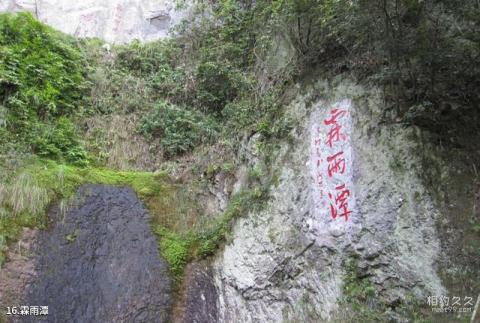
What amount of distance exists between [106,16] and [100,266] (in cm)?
845

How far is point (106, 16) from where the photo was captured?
1098 cm

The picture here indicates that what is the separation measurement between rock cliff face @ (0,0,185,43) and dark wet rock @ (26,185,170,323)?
257 inches

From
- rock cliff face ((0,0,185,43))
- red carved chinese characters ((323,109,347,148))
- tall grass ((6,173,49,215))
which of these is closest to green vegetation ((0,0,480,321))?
tall grass ((6,173,49,215))

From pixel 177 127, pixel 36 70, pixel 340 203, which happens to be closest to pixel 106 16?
pixel 36 70

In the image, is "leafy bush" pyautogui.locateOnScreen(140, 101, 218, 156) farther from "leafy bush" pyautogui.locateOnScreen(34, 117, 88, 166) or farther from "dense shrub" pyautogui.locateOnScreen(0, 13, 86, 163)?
"dense shrub" pyautogui.locateOnScreen(0, 13, 86, 163)

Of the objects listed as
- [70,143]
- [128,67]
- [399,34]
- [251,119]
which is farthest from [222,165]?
[128,67]

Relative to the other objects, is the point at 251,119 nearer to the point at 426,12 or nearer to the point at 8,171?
the point at 426,12

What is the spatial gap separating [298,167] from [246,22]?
4.24 metres

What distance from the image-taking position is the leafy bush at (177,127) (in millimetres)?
7000

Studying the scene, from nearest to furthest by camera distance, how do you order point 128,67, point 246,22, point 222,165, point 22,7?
point 222,165
point 246,22
point 128,67
point 22,7

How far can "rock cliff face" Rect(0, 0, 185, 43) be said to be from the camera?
1072 cm

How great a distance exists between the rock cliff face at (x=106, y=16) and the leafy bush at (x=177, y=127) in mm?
4119

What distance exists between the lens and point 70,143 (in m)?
6.63

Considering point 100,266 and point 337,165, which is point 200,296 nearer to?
point 100,266
